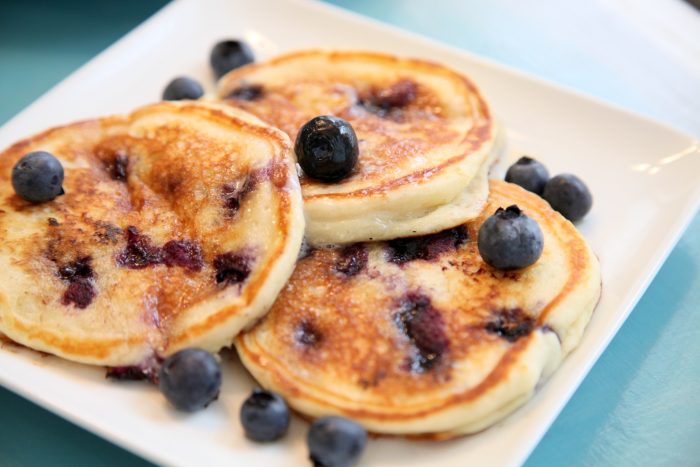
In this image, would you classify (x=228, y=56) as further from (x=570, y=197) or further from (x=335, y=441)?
(x=335, y=441)

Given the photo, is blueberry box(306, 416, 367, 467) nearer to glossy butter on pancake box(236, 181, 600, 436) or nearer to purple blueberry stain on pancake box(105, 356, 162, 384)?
glossy butter on pancake box(236, 181, 600, 436)

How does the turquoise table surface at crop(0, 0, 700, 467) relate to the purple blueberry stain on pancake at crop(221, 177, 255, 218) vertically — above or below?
below

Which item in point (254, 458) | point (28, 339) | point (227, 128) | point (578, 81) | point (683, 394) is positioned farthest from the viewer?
point (578, 81)

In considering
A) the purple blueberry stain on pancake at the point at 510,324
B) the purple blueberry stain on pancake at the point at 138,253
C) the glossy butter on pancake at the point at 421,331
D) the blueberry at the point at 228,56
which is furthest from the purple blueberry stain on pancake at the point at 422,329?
the blueberry at the point at 228,56

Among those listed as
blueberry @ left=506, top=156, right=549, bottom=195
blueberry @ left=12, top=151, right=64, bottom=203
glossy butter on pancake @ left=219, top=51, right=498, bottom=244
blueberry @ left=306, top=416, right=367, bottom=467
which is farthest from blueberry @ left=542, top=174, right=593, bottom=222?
blueberry @ left=12, top=151, right=64, bottom=203

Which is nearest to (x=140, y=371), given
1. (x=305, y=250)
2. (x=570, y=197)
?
(x=305, y=250)

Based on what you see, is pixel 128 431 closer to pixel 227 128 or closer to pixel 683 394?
pixel 227 128

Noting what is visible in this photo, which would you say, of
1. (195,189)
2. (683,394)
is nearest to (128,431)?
(195,189)
